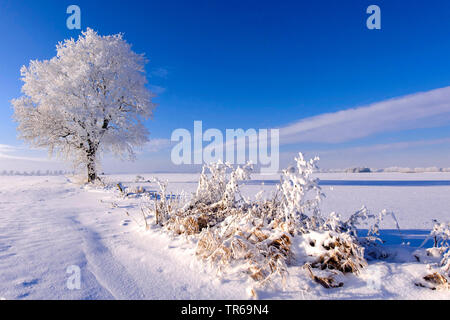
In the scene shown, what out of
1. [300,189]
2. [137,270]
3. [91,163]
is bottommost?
[137,270]

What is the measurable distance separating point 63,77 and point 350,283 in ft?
45.3

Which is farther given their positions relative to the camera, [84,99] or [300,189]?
[84,99]

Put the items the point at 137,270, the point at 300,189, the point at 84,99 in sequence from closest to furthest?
the point at 137,270 → the point at 300,189 → the point at 84,99

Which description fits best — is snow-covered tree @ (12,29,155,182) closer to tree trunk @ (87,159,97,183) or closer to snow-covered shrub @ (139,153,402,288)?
tree trunk @ (87,159,97,183)

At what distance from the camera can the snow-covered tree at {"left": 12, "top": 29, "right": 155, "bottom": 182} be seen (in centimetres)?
1090

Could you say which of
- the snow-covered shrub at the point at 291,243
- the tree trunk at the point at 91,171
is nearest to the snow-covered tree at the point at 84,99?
the tree trunk at the point at 91,171

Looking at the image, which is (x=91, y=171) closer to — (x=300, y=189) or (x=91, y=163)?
(x=91, y=163)

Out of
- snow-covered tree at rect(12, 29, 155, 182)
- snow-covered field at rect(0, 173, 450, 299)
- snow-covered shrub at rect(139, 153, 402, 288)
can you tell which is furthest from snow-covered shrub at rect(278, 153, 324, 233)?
snow-covered tree at rect(12, 29, 155, 182)

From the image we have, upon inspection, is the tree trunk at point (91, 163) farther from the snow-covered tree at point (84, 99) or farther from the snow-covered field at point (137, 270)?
the snow-covered field at point (137, 270)

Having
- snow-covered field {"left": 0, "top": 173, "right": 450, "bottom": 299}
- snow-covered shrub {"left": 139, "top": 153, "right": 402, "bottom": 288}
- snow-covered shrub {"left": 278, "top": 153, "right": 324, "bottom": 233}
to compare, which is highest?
snow-covered shrub {"left": 278, "top": 153, "right": 324, "bottom": 233}

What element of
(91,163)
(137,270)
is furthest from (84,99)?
(137,270)

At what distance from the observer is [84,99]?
11.2 meters

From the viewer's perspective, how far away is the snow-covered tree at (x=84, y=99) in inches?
429

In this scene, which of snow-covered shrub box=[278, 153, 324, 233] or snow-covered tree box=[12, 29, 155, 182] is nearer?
snow-covered shrub box=[278, 153, 324, 233]
